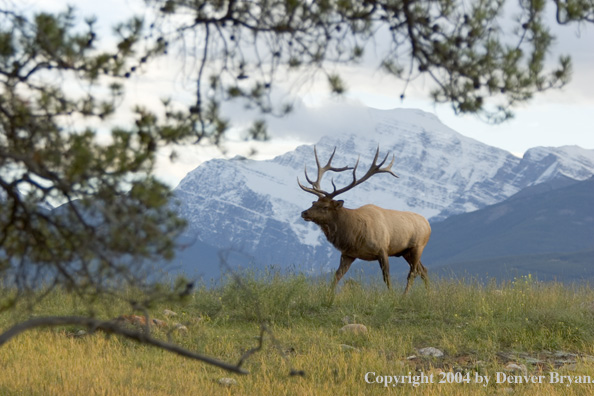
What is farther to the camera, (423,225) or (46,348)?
(423,225)

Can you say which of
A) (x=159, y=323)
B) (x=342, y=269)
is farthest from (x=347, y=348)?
(x=342, y=269)

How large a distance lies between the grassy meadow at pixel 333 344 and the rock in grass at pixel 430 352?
8cm

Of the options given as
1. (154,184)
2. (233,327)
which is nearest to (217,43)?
(154,184)

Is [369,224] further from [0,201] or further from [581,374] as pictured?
[0,201]

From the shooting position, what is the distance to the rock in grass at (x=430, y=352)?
328 inches

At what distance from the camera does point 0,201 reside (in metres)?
4.91

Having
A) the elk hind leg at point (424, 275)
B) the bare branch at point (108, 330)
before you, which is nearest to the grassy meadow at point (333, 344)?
the elk hind leg at point (424, 275)

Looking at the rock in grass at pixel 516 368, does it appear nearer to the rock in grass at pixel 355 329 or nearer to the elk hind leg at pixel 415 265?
the rock in grass at pixel 355 329

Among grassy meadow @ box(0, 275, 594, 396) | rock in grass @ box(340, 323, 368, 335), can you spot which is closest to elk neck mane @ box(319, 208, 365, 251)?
grassy meadow @ box(0, 275, 594, 396)

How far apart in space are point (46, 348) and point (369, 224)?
5.91m

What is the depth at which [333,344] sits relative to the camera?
8.41m

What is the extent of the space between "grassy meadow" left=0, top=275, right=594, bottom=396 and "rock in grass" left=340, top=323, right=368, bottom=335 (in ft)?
0.20

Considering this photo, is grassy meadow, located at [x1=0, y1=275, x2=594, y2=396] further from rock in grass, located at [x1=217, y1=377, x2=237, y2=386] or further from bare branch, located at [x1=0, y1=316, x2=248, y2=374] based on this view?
bare branch, located at [x1=0, y1=316, x2=248, y2=374]

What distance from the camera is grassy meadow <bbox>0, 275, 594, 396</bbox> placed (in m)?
6.98
